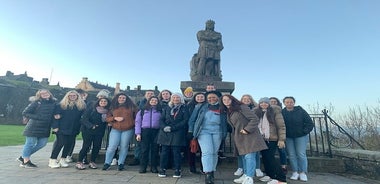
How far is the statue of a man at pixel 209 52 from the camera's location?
895cm

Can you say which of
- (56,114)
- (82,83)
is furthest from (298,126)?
(82,83)

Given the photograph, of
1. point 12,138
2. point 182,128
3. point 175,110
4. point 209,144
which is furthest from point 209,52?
point 12,138

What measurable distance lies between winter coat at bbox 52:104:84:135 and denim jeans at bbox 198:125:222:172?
3303 millimetres

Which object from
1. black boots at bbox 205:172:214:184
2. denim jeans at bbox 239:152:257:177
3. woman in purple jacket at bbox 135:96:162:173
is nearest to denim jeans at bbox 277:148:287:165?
denim jeans at bbox 239:152:257:177

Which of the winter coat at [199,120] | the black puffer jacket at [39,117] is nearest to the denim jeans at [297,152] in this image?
the winter coat at [199,120]

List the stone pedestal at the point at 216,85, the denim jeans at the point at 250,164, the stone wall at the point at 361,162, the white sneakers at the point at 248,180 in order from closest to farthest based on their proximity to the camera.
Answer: the white sneakers at the point at 248,180 → the denim jeans at the point at 250,164 → the stone wall at the point at 361,162 → the stone pedestal at the point at 216,85

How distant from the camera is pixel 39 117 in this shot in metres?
5.97

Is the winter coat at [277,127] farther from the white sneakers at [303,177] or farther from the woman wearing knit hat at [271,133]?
the white sneakers at [303,177]

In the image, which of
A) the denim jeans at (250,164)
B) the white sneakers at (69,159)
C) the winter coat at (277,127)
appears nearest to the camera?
the denim jeans at (250,164)

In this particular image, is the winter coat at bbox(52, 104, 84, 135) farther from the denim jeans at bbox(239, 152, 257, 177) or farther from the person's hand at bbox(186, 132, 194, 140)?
the denim jeans at bbox(239, 152, 257, 177)

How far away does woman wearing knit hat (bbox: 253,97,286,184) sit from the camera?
4850mm

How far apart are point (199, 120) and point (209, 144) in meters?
0.50

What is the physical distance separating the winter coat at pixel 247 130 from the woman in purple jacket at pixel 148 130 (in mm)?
1755

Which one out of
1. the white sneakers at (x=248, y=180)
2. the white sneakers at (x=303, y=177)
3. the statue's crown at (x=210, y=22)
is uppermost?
the statue's crown at (x=210, y=22)
